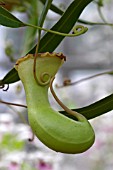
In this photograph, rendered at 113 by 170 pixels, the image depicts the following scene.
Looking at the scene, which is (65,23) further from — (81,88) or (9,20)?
(81,88)

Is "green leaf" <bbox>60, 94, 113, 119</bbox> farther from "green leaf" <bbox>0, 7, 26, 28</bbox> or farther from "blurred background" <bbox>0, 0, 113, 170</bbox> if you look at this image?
"blurred background" <bbox>0, 0, 113, 170</bbox>

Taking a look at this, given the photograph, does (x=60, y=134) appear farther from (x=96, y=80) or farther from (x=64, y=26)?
(x=96, y=80)

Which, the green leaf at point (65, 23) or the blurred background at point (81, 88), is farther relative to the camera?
the blurred background at point (81, 88)

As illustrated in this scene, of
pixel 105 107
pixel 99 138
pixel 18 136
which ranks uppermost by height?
pixel 105 107

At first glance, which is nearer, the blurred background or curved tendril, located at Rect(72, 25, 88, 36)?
curved tendril, located at Rect(72, 25, 88, 36)

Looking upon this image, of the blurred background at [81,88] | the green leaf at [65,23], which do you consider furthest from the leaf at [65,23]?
the blurred background at [81,88]

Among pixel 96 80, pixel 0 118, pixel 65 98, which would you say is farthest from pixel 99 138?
pixel 96 80

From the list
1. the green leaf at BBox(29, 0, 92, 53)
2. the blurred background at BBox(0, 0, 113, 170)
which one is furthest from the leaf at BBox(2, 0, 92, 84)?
the blurred background at BBox(0, 0, 113, 170)


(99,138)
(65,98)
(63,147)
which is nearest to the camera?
(63,147)

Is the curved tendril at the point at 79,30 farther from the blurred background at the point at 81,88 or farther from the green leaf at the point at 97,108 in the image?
the blurred background at the point at 81,88
